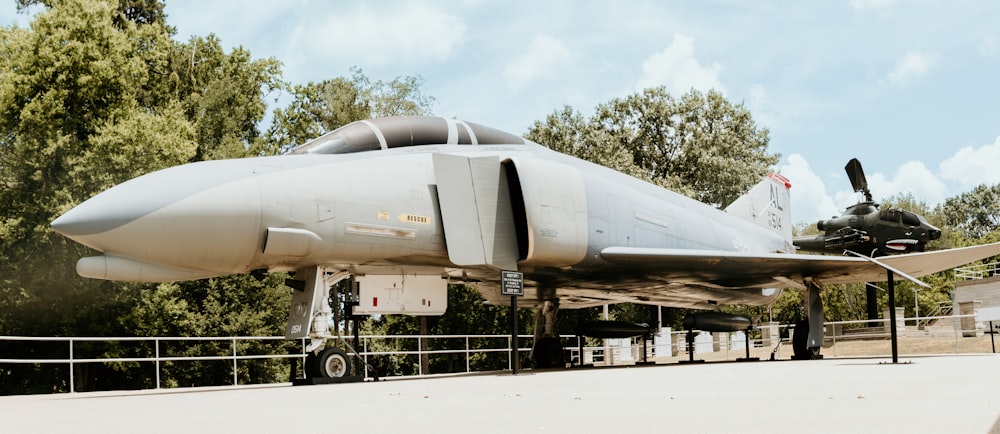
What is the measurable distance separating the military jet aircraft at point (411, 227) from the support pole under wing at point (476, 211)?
2 cm

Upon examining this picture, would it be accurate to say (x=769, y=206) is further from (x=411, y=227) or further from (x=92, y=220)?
(x=92, y=220)

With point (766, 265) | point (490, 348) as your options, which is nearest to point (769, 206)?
point (766, 265)

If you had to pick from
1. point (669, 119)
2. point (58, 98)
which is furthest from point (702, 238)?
point (669, 119)

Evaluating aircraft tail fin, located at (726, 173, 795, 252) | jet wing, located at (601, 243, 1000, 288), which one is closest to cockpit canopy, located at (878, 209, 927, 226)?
aircraft tail fin, located at (726, 173, 795, 252)

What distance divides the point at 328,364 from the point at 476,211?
114 inches

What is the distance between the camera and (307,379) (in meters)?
10.6

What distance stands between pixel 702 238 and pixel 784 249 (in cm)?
631

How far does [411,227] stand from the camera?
11555 millimetres

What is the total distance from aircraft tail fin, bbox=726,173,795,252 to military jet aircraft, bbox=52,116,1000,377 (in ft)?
16.4

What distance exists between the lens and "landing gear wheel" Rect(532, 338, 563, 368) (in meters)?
17.9

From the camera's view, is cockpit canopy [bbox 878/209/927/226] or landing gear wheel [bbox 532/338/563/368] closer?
landing gear wheel [bbox 532/338/563/368]

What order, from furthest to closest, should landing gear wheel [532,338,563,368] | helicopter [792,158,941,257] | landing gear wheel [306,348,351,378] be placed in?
helicopter [792,158,941,257]
landing gear wheel [532,338,563,368]
landing gear wheel [306,348,351,378]

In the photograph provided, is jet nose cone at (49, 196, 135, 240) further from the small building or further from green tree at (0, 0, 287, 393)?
the small building

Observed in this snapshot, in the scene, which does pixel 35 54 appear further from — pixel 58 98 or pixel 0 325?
pixel 0 325
